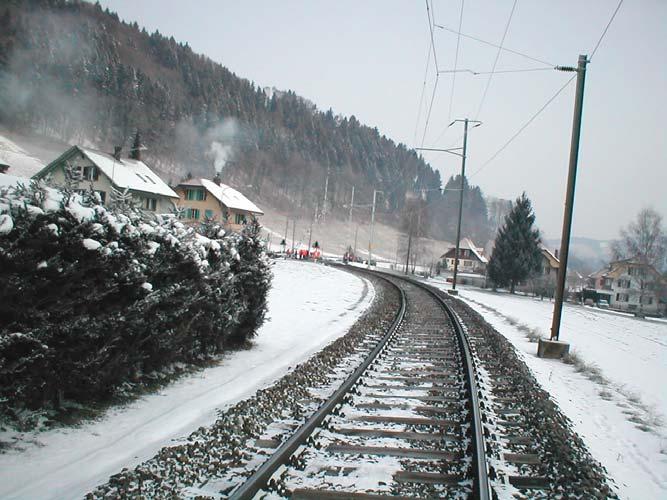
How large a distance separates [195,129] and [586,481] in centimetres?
12006

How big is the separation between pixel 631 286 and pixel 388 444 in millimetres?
88392

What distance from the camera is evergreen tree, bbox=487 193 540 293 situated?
47.6m

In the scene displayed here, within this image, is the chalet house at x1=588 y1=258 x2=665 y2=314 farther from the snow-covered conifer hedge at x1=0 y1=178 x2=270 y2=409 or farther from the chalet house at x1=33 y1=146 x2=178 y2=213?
the snow-covered conifer hedge at x1=0 y1=178 x2=270 y2=409

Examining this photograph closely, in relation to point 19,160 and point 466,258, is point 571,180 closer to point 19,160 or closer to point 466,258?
point 19,160

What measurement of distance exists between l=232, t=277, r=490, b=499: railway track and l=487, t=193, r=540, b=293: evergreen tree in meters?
42.5

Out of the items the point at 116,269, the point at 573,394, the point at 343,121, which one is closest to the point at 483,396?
the point at 573,394

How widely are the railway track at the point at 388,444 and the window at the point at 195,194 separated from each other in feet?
187

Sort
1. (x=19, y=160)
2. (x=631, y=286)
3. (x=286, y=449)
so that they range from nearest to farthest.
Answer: (x=286, y=449) → (x=19, y=160) → (x=631, y=286)

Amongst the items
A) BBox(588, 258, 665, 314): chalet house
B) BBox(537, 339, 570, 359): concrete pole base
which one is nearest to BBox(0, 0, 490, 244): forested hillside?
BBox(588, 258, 665, 314): chalet house

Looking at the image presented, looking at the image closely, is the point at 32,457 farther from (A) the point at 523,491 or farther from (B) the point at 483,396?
(B) the point at 483,396

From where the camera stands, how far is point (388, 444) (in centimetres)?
488

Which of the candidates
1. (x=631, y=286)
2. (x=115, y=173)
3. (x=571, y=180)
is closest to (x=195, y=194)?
(x=115, y=173)

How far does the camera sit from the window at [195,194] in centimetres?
6169

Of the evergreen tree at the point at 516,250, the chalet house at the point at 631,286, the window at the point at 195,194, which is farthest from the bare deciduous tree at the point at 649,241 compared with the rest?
the window at the point at 195,194
